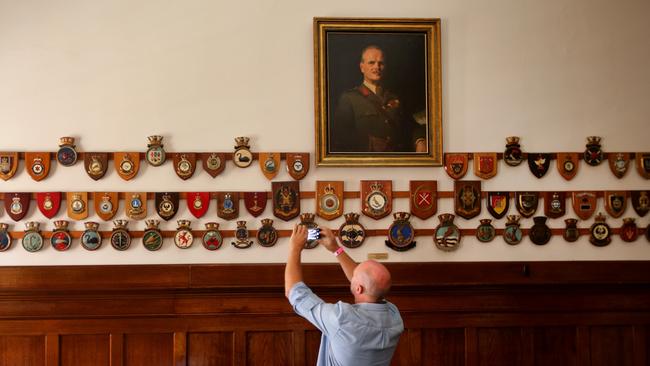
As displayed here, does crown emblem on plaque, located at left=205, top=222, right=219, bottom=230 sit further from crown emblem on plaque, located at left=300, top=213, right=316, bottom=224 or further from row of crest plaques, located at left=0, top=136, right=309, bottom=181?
crown emblem on plaque, located at left=300, top=213, right=316, bottom=224

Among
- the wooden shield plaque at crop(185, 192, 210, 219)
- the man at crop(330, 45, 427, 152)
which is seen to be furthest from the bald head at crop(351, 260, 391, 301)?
the wooden shield plaque at crop(185, 192, 210, 219)

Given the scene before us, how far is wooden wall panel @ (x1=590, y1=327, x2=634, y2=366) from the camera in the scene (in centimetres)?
371

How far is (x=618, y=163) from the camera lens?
3760mm

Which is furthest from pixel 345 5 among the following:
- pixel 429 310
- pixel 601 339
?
pixel 601 339

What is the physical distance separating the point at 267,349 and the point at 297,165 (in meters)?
1.23

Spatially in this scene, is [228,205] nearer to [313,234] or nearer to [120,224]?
[120,224]

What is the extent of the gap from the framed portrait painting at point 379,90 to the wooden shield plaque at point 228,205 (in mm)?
677

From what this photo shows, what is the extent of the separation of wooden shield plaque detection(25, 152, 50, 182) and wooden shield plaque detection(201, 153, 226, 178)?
3.33ft

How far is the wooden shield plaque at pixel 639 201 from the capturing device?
3766 millimetres

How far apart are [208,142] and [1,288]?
1.60 m

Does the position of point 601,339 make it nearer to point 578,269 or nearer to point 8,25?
point 578,269

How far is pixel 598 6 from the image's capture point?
386 centimetres

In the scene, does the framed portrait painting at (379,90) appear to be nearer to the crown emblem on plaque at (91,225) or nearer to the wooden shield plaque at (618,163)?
the wooden shield plaque at (618,163)

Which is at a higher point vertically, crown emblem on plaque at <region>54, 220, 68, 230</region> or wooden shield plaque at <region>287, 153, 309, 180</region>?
wooden shield plaque at <region>287, 153, 309, 180</region>
